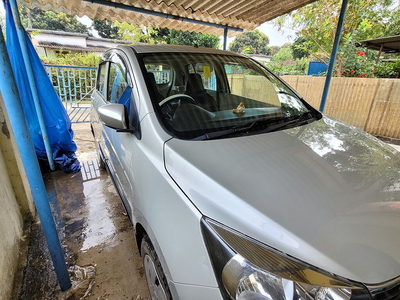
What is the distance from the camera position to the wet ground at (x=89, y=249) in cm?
173

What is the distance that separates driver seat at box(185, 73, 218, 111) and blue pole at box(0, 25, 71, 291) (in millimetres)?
1118

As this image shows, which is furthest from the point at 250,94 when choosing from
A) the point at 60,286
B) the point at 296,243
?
the point at 60,286

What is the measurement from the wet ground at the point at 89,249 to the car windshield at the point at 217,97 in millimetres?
1379

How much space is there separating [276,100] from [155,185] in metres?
1.42

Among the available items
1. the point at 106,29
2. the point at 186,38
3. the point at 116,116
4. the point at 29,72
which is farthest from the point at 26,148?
the point at 106,29

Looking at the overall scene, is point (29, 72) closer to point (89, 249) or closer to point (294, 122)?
point (89, 249)

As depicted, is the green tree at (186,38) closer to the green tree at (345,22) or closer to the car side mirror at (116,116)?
the green tree at (345,22)

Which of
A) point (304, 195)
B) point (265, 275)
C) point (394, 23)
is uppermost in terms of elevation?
point (394, 23)

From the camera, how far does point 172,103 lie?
1.59m

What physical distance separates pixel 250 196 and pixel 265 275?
28 centimetres

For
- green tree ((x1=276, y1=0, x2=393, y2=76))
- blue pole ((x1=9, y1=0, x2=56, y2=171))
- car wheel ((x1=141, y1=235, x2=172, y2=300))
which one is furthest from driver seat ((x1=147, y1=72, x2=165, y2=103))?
green tree ((x1=276, y1=0, x2=393, y2=76))

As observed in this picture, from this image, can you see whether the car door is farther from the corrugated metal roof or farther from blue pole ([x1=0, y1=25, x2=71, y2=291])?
the corrugated metal roof

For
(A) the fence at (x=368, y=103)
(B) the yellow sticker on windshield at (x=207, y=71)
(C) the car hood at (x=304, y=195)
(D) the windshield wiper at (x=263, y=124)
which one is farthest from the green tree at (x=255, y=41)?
(C) the car hood at (x=304, y=195)

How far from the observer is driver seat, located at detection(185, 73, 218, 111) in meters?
1.73
